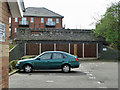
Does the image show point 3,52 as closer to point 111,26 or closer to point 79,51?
point 111,26

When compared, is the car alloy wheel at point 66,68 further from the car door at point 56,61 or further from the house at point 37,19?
the house at point 37,19

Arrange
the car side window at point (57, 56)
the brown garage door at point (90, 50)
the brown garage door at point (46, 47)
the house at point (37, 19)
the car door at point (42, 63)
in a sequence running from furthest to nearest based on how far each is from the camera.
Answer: the house at point (37, 19), the brown garage door at point (90, 50), the brown garage door at point (46, 47), the car side window at point (57, 56), the car door at point (42, 63)

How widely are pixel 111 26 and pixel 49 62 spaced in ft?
42.4

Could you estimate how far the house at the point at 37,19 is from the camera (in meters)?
58.6

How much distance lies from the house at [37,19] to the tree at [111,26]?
2843 cm

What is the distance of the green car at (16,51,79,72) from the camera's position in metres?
13.7

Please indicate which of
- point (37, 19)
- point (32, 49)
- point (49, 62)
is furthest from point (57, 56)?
point (37, 19)

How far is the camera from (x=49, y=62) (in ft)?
45.1

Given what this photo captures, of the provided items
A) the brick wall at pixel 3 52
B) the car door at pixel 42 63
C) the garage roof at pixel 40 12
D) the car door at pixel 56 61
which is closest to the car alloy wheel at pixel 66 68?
the car door at pixel 56 61

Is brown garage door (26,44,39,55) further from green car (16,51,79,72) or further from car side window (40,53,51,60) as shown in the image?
car side window (40,53,51,60)

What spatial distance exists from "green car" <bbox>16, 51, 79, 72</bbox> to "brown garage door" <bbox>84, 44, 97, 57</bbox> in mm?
18461

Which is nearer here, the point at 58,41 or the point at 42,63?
the point at 42,63

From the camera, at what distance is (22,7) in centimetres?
622

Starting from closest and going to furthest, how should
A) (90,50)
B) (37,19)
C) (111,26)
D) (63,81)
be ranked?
(63,81)
(111,26)
(90,50)
(37,19)
